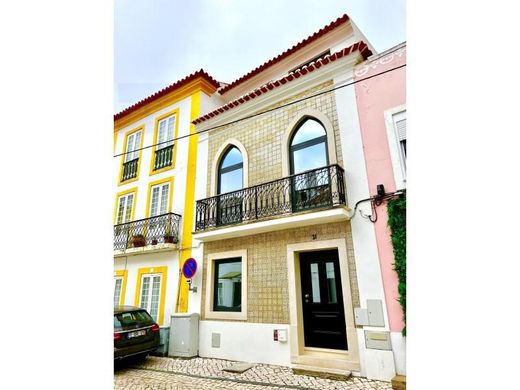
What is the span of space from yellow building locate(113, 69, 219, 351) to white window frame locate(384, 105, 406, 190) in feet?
16.9

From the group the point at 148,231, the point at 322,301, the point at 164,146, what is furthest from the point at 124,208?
the point at 322,301

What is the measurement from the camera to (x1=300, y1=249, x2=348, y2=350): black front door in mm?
6227

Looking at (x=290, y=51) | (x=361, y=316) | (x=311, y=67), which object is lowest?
(x=361, y=316)

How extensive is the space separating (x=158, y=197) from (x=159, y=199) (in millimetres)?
113

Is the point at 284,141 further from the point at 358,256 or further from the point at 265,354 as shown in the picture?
the point at 265,354

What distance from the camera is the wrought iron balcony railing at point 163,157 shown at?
10594 millimetres

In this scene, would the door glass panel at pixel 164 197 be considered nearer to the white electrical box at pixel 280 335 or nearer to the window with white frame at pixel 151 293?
the window with white frame at pixel 151 293

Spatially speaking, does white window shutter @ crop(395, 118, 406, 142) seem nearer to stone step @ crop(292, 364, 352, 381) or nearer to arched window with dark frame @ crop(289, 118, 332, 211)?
arched window with dark frame @ crop(289, 118, 332, 211)

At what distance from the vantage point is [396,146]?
6.17m

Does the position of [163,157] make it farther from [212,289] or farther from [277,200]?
[277,200]

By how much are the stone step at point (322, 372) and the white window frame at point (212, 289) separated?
1839 mm

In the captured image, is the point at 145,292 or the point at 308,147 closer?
the point at 308,147
